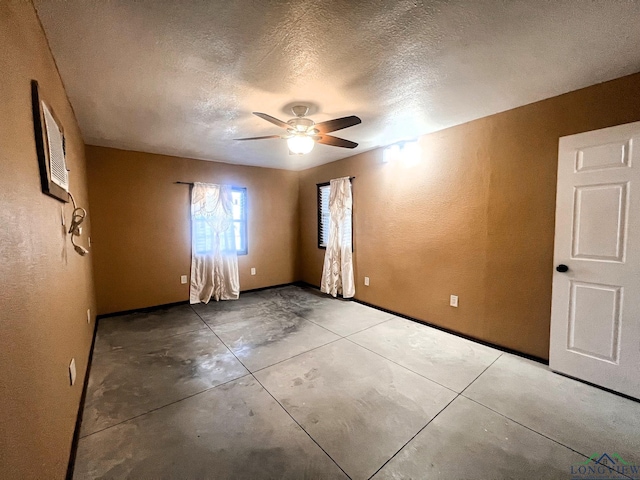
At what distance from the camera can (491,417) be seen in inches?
67.3

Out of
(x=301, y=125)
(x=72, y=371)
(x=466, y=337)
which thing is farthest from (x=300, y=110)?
(x=466, y=337)

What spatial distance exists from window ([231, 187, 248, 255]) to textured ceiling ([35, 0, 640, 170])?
2.01 m

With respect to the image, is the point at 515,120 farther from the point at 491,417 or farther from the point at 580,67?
the point at 491,417

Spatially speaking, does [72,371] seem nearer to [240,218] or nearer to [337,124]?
[337,124]

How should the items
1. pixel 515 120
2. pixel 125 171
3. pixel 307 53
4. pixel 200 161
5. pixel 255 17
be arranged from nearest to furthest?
pixel 255 17
pixel 307 53
pixel 515 120
pixel 125 171
pixel 200 161

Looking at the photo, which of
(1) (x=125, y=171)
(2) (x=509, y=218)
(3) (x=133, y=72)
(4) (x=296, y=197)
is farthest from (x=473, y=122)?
(1) (x=125, y=171)

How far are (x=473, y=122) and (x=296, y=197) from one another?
332 cm

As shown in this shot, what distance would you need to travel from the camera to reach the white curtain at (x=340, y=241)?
4.09 metres

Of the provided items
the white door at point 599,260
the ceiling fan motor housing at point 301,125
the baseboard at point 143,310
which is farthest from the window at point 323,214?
the white door at point 599,260

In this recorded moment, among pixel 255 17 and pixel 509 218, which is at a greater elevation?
pixel 255 17

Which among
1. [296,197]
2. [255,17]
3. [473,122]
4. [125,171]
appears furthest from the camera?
[296,197]

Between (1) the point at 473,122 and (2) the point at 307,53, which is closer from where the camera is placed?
(2) the point at 307,53

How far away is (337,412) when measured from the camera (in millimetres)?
1764

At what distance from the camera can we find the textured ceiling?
1.29 metres
